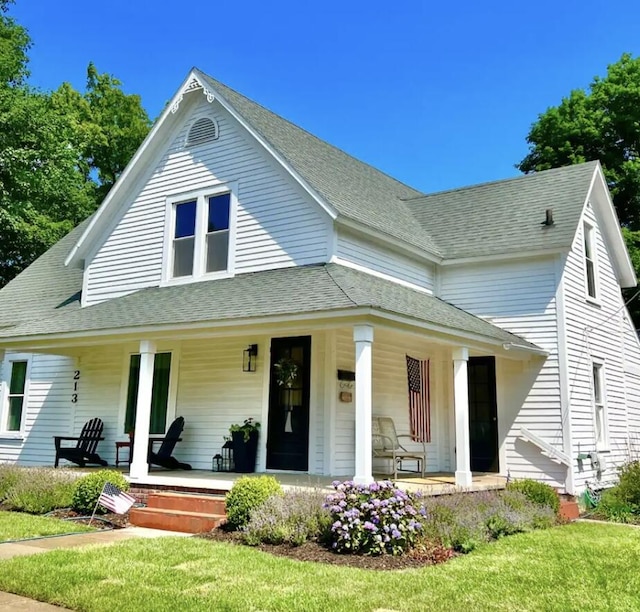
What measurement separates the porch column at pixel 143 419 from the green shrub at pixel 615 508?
298 inches

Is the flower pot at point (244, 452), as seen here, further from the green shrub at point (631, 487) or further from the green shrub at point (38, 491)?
the green shrub at point (631, 487)

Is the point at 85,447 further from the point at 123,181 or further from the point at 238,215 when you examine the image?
the point at 123,181

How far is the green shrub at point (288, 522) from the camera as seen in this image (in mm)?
7008

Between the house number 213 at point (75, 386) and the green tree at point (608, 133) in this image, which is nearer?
the house number 213 at point (75, 386)

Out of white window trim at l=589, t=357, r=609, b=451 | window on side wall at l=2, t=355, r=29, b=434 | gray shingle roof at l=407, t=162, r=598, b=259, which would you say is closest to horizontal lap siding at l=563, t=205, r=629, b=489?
white window trim at l=589, t=357, r=609, b=451

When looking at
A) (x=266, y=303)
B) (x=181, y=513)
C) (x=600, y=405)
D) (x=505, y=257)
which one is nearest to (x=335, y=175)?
(x=505, y=257)

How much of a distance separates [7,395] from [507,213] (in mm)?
12628

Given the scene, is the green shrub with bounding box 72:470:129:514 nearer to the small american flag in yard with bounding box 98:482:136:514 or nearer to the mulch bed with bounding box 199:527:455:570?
the small american flag in yard with bounding box 98:482:136:514

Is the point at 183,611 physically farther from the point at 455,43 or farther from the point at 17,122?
the point at 17,122

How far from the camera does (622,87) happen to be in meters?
25.1

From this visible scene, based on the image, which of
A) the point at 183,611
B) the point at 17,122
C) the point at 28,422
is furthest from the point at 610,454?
the point at 17,122

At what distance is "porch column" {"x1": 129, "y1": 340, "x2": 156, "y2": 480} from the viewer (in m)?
10.1

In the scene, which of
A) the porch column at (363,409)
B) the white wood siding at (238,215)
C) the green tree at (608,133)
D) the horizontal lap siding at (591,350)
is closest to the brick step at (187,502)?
the porch column at (363,409)

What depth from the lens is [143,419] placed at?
10234 mm
